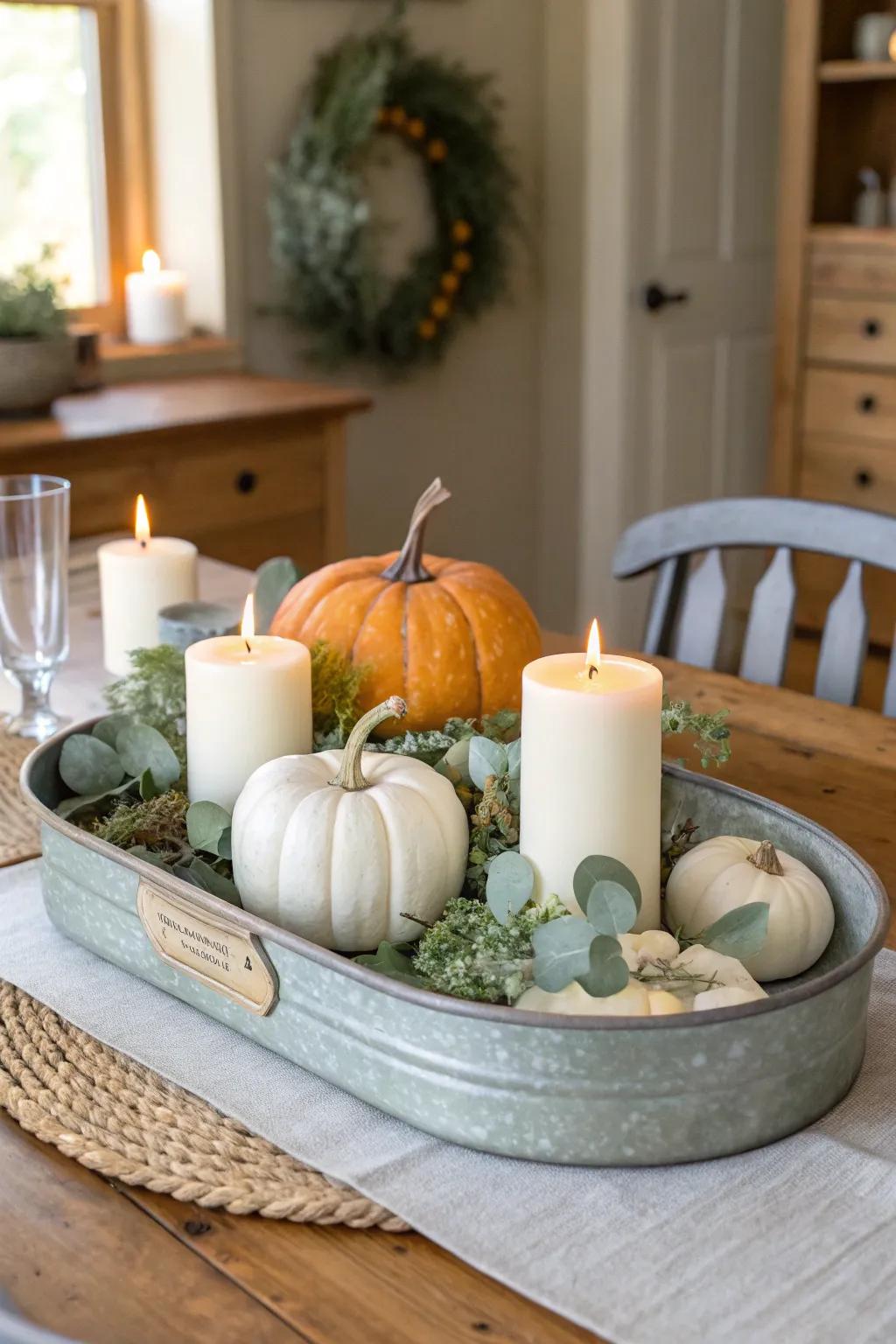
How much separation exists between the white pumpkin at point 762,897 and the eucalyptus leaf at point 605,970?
12 centimetres

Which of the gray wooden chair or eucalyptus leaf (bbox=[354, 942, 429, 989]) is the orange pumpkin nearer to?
eucalyptus leaf (bbox=[354, 942, 429, 989])

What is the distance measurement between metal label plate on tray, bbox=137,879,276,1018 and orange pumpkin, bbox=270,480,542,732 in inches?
12.1

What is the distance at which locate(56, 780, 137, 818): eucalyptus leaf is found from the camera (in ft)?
2.80

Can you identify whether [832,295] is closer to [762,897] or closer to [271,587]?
[271,587]

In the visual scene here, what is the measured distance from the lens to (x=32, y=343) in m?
2.25

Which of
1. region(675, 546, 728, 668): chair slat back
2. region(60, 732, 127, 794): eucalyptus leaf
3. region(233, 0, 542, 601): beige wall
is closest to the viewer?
region(60, 732, 127, 794): eucalyptus leaf

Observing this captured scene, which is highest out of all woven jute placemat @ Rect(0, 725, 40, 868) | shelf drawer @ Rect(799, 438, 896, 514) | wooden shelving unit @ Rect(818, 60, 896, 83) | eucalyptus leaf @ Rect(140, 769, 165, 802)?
wooden shelving unit @ Rect(818, 60, 896, 83)

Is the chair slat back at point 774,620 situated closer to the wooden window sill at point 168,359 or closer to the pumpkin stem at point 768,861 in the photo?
the pumpkin stem at point 768,861

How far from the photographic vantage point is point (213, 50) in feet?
8.82

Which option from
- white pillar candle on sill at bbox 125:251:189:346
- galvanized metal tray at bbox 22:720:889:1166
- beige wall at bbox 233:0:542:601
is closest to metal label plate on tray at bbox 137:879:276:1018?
galvanized metal tray at bbox 22:720:889:1166

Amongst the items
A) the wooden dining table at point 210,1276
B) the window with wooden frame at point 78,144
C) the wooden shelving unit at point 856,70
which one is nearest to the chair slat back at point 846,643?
the wooden dining table at point 210,1276

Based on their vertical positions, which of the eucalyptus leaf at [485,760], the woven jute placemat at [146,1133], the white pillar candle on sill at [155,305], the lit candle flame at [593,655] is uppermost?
the white pillar candle on sill at [155,305]

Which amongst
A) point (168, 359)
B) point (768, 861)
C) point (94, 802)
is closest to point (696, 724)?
Answer: point (768, 861)

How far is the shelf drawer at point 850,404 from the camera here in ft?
10.9
